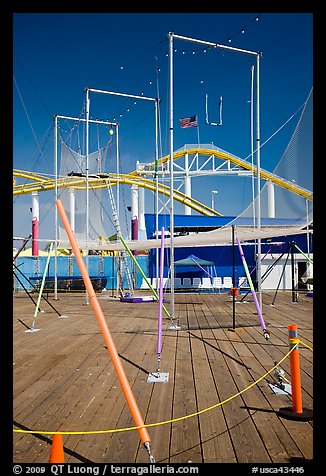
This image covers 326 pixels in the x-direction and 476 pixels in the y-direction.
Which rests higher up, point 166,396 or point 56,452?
point 56,452

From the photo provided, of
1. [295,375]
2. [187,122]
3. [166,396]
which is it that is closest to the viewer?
[295,375]

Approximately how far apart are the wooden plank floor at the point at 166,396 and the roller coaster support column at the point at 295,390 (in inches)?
3.3

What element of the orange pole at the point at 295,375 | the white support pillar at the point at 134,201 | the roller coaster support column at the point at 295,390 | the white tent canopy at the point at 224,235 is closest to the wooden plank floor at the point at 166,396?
the roller coaster support column at the point at 295,390

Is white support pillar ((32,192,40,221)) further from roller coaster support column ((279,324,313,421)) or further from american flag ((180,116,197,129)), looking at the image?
roller coaster support column ((279,324,313,421))

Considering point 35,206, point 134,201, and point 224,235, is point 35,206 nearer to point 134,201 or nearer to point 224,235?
point 134,201

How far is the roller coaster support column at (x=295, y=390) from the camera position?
4.33 m

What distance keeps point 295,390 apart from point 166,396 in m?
1.57

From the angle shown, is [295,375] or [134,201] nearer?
[295,375]

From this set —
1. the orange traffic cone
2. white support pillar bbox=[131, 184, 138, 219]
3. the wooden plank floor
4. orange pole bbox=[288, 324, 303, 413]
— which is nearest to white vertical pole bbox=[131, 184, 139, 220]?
white support pillar bbox=[131, 184, 138, 219]

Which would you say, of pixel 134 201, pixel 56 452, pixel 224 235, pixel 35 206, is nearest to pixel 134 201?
pixel 134 201

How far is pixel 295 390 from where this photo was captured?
14.5 feet

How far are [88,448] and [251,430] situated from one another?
4.91 feet

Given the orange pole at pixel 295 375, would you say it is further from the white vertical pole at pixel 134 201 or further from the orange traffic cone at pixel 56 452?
the white vertical pole at pixel 134 201

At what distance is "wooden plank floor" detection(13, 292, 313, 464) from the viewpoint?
3.70 meters
